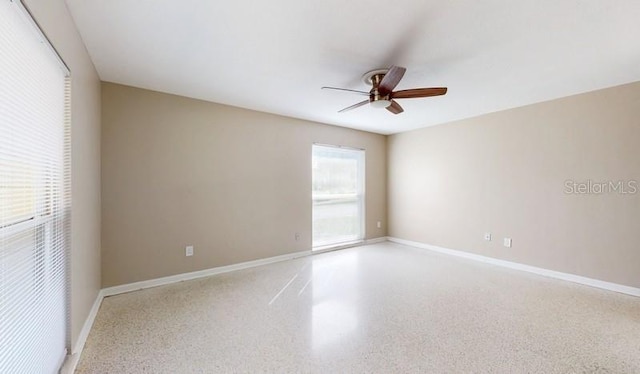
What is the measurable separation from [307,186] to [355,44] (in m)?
2.72

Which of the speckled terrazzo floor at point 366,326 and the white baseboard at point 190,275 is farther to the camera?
the white baseboard at point 190,275

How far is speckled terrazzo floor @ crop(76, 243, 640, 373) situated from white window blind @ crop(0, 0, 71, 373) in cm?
62

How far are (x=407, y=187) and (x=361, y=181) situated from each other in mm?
961

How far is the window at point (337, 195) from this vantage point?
4.83m

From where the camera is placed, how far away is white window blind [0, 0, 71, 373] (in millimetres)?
1119

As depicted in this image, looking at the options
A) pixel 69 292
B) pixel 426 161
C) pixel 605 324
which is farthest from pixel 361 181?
pixel 69 292

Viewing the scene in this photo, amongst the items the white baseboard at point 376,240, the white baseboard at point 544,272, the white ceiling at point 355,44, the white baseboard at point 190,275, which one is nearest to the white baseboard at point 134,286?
the white baseboard at point 190,275

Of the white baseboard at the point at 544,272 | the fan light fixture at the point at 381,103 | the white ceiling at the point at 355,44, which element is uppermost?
the white ceiling at the point at 355,44

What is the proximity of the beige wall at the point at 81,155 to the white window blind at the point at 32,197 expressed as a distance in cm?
10

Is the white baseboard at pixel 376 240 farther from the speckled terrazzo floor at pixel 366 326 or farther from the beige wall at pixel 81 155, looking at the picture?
the beige wall at pixel 81 155

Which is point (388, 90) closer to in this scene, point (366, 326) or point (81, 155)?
point (366, 326)

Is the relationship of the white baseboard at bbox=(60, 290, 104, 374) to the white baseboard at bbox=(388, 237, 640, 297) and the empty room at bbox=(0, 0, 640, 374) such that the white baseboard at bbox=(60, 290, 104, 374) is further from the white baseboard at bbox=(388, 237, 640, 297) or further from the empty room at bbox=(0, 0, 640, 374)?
the white baseboard at bbox=(388, 237, 640, 297)

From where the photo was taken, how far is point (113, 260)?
116 inches

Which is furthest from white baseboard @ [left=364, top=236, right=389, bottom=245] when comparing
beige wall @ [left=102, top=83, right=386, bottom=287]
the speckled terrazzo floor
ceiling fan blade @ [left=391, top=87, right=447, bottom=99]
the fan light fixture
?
ceiling fan blade @ [left=391, top=87, right=447, bottom=99]
